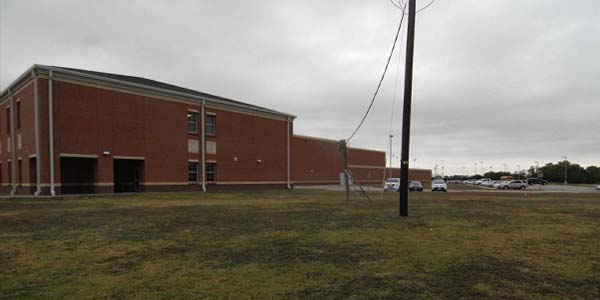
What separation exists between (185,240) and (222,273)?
10.7 feet

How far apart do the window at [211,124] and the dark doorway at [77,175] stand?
35.3 feet

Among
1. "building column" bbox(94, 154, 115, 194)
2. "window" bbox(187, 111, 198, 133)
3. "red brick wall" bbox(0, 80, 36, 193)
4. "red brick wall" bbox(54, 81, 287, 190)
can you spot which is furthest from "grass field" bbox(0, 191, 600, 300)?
"window" bbox(187, 111, 198, 133)

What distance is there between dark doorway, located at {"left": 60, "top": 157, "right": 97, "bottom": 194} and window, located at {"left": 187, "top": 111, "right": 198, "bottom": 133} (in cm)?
880

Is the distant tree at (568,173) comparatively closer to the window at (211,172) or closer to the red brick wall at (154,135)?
the red brick wall at (154,135)

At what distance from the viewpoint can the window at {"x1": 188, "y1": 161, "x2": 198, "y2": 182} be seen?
35.4 metres

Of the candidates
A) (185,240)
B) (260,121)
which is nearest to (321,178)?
(260,121)

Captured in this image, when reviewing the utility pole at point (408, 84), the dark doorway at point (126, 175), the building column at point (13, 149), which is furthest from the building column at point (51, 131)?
the utility pole at point (408, 84)

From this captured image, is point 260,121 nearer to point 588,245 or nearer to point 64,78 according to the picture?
point 64,78

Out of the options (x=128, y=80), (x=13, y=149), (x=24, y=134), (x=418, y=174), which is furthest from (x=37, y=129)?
(x=418, y=174)

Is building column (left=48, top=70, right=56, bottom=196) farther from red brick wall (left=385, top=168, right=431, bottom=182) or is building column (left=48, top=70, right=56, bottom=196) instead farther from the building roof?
red brick wall (left=385, top=168, right=431, bottom=182)

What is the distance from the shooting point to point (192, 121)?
3572 centimetres

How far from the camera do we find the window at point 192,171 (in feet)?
116

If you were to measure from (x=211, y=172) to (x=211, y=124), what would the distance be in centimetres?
471

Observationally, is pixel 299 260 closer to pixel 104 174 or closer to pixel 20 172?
pixel 104 174
